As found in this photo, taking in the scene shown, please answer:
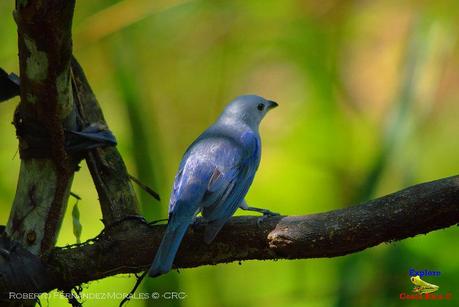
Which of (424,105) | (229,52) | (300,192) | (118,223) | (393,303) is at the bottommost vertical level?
(393,303)

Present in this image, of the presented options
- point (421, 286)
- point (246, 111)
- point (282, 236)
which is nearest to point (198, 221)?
point (282, 236)

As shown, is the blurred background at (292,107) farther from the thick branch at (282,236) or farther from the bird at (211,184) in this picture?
the thick branch at (282,236)

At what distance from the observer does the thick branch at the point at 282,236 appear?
2.46m

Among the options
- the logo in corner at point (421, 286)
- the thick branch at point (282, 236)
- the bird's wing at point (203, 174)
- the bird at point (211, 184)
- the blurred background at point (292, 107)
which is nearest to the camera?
the thick branch at point (282, 236)

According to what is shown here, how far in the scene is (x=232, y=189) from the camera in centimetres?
333

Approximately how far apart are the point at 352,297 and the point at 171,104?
1977 mm

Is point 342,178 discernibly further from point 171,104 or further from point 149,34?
point 149,34

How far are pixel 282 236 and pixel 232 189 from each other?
70 cm

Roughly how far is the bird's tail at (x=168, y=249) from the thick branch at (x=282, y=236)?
4.3 inches

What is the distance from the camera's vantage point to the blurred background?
4188 mm

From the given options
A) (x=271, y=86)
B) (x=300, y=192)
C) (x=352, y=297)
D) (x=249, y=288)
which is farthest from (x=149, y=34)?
(x=352, y=297)

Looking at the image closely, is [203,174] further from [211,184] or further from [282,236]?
[282,236]

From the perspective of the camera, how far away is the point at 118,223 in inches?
118

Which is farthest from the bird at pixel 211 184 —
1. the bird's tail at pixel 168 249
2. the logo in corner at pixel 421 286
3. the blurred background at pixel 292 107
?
the logo in corner at pixel 421 286
